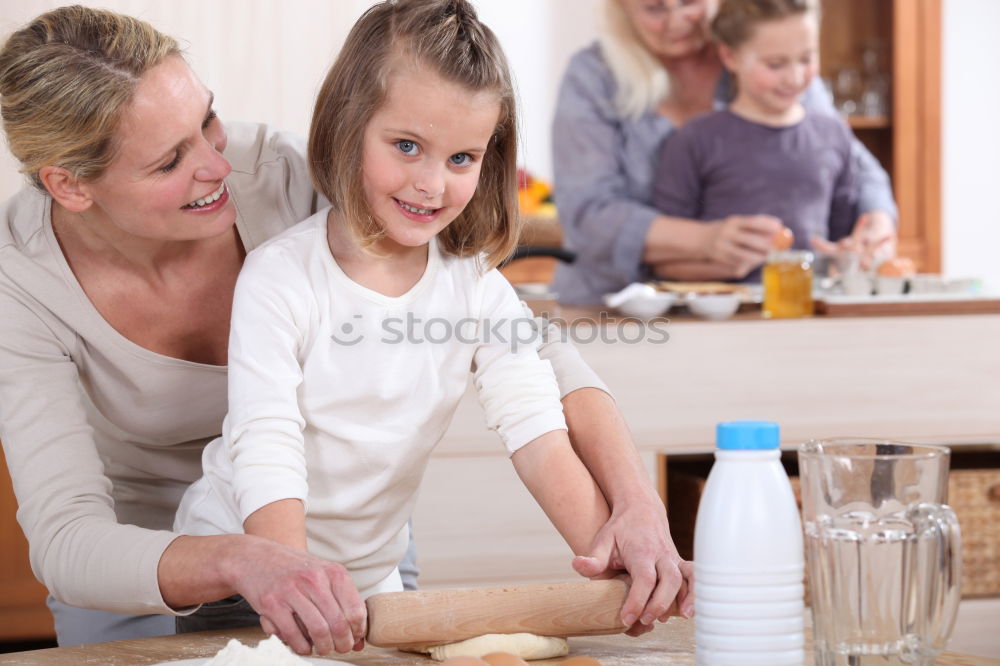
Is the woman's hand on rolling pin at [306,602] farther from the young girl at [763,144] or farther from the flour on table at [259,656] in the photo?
the young girl at [763,144]

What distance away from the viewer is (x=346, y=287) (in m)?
1.21

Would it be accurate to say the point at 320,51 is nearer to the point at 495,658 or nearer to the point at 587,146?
the point at 587,146

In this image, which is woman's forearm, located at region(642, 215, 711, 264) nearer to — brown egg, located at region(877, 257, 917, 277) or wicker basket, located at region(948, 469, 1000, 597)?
brown egg, located at region(877, 257, 917, 277)

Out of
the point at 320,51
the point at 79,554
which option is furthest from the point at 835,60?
the point at 79,554

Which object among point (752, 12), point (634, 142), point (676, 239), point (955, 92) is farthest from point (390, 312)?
point (955, 92)

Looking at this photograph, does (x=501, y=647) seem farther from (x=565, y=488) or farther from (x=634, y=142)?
(x=634, y=142)

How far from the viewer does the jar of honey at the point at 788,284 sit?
2.32 metres

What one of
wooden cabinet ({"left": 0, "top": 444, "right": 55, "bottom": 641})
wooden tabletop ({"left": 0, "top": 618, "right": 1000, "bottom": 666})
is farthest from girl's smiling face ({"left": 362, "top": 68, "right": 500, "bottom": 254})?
wooden cabinet ({"left": 0, "top": 444, "right": 55, "bottom": 641})

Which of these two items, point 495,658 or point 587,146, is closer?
point 495,658

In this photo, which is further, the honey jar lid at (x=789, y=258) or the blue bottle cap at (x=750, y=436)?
the honey jar lid at (x=789, y=258)

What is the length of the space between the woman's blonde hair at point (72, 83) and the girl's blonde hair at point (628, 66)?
Result: 1.99 metres

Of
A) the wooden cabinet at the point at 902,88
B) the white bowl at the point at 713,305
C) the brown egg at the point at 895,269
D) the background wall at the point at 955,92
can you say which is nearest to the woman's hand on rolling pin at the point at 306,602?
the white bowl at the point at 713,305

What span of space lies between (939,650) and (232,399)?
0.65m

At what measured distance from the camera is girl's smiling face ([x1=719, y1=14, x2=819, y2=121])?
118 inches
